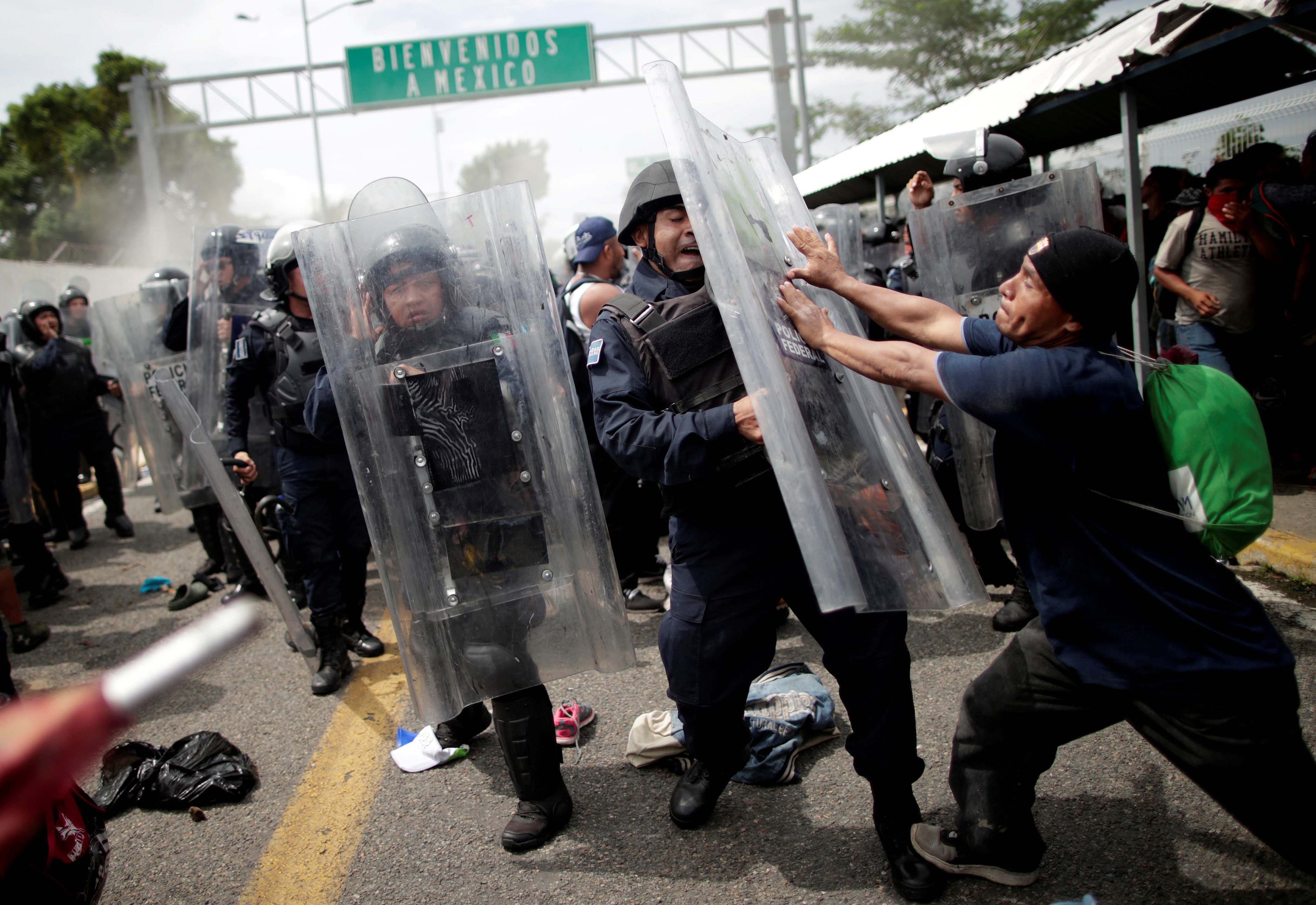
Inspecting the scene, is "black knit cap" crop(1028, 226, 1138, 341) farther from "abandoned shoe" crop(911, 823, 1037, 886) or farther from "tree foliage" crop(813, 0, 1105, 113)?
"tree foliage" crop(813, 0, 1105, 113)

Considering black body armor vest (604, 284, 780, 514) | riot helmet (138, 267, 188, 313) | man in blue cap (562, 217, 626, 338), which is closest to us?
black body armor vest (604, 284, 780, 514)

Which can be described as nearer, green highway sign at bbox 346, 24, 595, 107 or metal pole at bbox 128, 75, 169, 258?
green highway sign at bbox 346, 24, 595, 107

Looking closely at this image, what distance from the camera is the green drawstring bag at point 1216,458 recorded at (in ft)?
5.35

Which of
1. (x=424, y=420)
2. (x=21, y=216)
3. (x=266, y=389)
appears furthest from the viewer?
(x=21, y=216)

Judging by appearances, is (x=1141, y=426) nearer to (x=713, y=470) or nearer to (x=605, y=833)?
(x=713, y=470)

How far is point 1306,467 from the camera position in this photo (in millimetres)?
5648

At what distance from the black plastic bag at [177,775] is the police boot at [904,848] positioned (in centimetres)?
220

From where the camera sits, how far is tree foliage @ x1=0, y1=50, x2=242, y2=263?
34.9 metres

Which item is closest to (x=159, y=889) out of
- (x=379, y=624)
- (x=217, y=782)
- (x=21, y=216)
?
(x=217, y=782)

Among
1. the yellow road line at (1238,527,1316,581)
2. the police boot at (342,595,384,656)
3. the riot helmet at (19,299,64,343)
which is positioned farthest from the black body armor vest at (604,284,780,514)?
the riot helmet at (19,299,64,343)

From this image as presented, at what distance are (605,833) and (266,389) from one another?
298 cm

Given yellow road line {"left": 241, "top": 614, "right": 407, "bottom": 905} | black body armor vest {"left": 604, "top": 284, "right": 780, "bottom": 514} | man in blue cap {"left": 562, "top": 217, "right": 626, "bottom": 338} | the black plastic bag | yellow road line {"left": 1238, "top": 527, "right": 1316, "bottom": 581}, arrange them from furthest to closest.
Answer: man in blue cap {"left": 562, "top": 217, "right": 626, "bottom": 338} < yellow road line {"left": 1238, "top": 527, "right": 1316, "bottom": 581} < the black plastic bag < yellow road line {"left": 241, "top": 614, "right": 407, "bottom": 905} < black body armor vest {"left": 604, "top": 284, "right": 780, "bottom": 514}

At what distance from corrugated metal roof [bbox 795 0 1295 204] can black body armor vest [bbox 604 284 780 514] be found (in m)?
3.54

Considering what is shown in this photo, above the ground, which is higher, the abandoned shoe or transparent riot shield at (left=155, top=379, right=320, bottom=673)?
transparent riot shield at (left=155, top=379, right=320, bottom=673)
